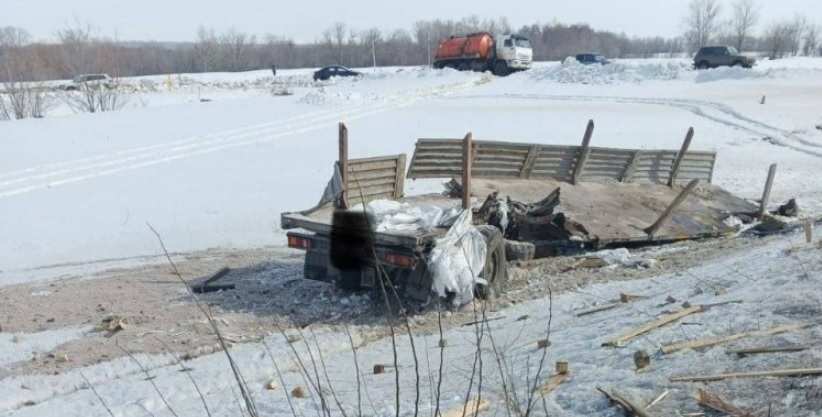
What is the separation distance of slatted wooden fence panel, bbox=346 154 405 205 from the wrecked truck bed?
0.04 feet

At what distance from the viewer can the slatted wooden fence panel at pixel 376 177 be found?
926cm

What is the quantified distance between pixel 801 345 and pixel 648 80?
152 ft

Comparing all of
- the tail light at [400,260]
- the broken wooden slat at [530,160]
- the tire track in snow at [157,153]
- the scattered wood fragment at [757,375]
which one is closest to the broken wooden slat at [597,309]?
the tail light at [400,260]

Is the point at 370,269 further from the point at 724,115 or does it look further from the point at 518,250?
the point at 724,115

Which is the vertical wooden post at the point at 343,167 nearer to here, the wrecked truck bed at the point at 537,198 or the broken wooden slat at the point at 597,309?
the wrecked truck bed at the point at 537,198

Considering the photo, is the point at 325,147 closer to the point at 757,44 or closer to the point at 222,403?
the point at 222,403

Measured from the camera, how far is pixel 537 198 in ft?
36.5

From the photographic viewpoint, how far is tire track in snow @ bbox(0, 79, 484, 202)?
737 inches

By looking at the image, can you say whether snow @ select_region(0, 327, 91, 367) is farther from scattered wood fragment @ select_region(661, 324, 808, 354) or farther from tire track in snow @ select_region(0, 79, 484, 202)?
tire track in snow @ select_region(0, 79, 484, 202)

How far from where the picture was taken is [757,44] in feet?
336

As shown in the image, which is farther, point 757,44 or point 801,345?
point 757,44

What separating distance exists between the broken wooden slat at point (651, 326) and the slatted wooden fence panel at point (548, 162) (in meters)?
5.25

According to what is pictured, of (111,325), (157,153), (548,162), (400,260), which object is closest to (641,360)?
(400,260)

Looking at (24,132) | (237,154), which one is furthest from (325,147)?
(24,132)
